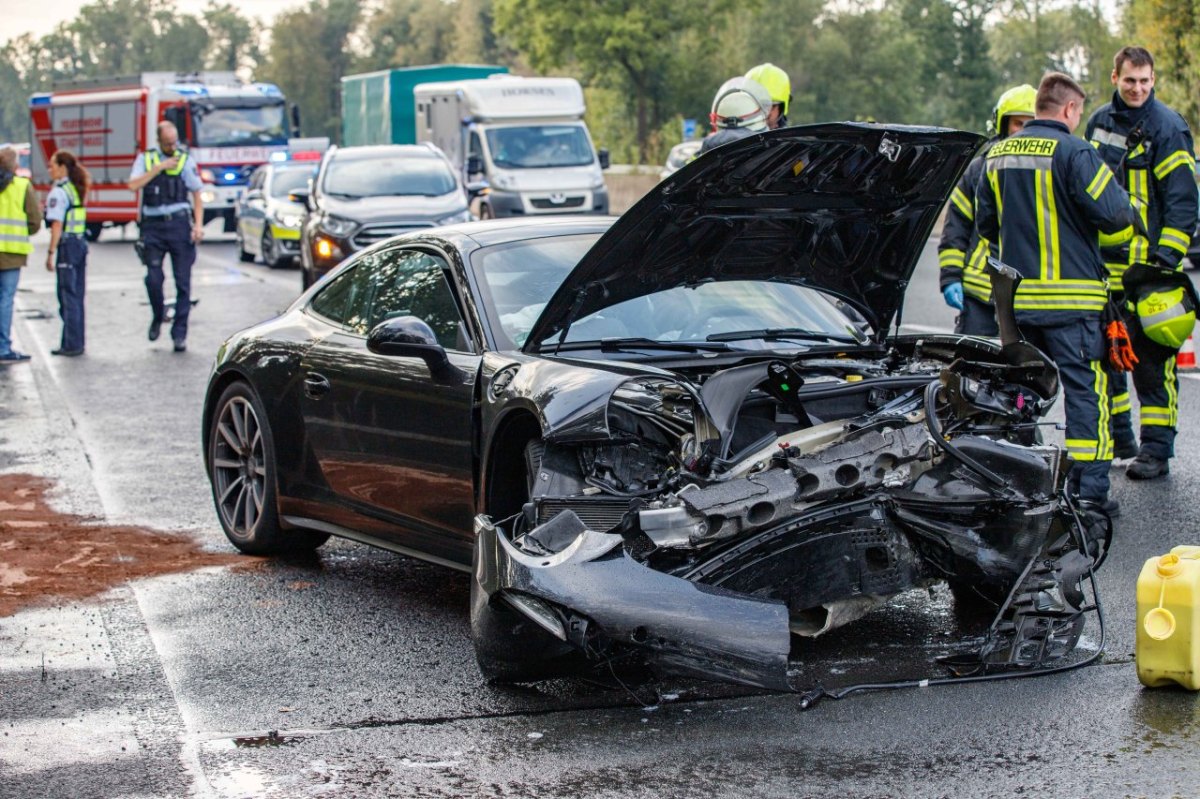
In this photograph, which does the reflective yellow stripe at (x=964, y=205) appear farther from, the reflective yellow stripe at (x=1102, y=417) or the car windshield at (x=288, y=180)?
the car windshield at (x=288, y=180)

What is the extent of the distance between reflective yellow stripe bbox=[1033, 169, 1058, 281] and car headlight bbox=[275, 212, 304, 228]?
2072 cm

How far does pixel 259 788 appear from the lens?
14.7ft

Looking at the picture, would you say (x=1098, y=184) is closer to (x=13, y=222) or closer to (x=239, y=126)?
(x=13, y=222)

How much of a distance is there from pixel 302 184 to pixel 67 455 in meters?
18.0

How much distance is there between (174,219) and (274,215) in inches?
456

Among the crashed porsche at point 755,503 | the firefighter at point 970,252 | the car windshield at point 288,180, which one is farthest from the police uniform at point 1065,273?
the car windshield at point 288,180

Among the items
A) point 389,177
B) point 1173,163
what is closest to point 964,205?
point 1173,163

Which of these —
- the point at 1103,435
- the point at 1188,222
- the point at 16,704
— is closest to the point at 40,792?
the point at 16,704

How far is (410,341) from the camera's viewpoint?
230 inches

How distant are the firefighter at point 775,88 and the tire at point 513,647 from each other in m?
4.96

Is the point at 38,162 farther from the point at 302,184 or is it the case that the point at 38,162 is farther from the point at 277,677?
the point at 277,677

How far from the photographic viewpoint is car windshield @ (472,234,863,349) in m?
6.14

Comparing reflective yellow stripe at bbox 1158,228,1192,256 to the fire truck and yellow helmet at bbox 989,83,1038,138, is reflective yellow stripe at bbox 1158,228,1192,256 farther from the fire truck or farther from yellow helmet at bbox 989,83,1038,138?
the fire truck

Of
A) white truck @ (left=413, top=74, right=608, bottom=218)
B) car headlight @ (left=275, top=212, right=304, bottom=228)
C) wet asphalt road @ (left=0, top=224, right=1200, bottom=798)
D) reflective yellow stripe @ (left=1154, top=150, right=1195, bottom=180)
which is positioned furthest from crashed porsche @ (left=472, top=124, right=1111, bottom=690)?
white truck @ (left=413, top=74, right=608, bottom=218)
